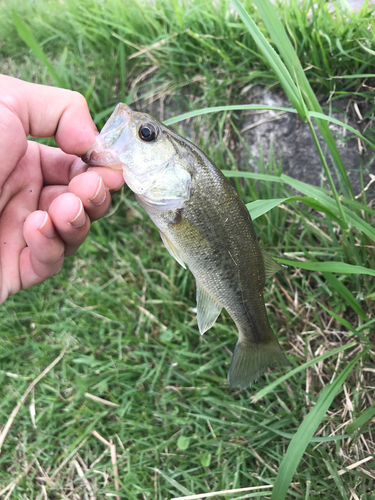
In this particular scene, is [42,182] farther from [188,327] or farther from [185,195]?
[188,327]

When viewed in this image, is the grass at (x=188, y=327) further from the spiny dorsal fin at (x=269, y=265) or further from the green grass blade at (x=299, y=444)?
the spiny dorsal fin at (x=269, y=265)

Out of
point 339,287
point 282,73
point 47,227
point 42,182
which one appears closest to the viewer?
point 282,73

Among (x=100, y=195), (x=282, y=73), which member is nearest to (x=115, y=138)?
(x=100, y=195)

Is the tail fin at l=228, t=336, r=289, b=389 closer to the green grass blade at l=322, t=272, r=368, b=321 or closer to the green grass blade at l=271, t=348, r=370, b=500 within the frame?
the green grass blade at l=271, t=348, r=370, b=500

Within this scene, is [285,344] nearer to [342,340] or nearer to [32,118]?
[342,340]

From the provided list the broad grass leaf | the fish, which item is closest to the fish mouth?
the fish

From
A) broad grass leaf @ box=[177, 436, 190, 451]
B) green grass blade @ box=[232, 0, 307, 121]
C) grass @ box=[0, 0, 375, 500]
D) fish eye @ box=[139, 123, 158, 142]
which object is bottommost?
broad grass leaf @ box=[177, 436, 190, 451]

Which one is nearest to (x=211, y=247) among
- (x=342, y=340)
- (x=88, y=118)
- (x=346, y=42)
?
(x=88, y=118)
